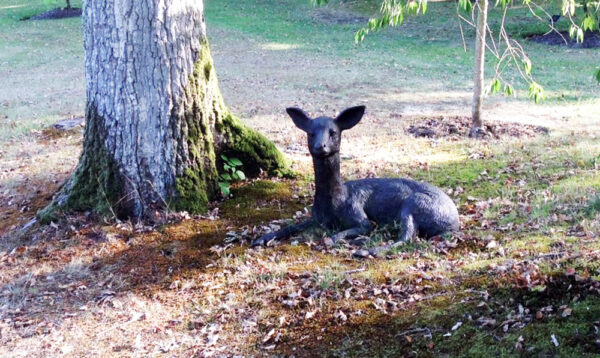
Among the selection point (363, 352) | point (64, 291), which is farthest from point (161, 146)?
point (363, 352)

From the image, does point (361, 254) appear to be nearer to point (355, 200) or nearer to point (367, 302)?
point (355, 200)

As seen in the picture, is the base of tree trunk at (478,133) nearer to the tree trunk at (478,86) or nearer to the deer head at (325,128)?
the tree trunk at (478,86)

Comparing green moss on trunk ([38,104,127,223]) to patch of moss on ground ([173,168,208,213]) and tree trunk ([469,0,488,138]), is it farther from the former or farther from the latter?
tree trunk ([469,0,488,138])

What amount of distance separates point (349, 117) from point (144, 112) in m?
2.41

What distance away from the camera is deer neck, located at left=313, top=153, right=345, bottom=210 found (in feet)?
19.4

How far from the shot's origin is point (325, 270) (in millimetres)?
5387

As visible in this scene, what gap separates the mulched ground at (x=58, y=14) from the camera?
32.3 meters

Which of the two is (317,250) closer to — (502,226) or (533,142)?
(502,226)

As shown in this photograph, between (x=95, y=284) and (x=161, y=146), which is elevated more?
(x=161, y=146)

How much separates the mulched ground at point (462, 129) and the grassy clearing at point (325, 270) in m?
0.31

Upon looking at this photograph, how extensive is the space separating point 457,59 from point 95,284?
1692 centimetres

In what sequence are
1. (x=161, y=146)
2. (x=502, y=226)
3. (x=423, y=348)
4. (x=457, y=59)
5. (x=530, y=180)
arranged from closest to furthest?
(x=423, y=348), (x=502, y=226), (x=161, y=146), (x=530, y=180), (x=457, y=59)

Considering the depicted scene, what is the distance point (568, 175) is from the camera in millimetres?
7723

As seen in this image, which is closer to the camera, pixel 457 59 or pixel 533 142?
pixel 533 142
